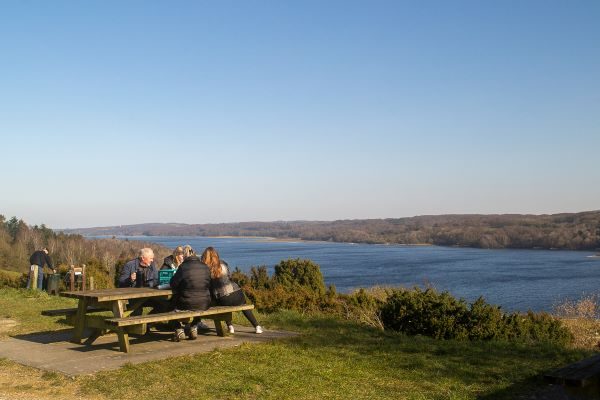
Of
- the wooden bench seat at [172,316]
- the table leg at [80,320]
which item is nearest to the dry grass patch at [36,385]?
the wooden bench seat at [172,316]

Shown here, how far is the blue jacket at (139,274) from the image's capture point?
8.68 m

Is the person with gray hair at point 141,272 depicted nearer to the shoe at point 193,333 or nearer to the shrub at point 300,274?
the shoe at point 193,333

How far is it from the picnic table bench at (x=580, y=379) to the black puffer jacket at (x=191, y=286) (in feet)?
14.3

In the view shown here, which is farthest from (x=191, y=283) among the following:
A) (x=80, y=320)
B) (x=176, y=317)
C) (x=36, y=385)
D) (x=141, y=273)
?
(x=36, y=385)

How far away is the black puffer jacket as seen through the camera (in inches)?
284

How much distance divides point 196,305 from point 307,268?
23997 millimetres

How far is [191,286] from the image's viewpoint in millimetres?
7242

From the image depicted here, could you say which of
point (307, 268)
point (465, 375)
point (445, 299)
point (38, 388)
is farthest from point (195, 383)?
point (307, 268)

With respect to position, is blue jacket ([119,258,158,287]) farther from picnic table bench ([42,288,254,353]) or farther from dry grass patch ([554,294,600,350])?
dry grass patch ([554,294,600,350])

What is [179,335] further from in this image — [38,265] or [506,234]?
[506,234]

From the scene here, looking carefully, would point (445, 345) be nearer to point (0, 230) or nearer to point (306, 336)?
point (306, 336)

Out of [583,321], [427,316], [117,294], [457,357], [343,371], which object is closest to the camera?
[343,371]

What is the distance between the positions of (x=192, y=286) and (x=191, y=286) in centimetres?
1

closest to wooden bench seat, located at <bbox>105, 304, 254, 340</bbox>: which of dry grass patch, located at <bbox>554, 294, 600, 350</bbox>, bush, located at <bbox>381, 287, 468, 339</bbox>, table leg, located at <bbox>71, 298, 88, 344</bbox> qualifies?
table leg, located at <bbox>71, 298, 88, 344</bbox>
